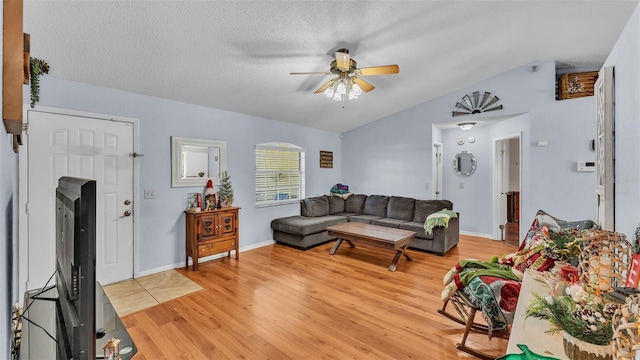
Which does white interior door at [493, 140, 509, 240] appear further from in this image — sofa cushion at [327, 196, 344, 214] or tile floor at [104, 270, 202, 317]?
tile floor at [104, 270, 202, 317]

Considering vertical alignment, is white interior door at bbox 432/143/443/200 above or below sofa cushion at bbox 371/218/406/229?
above

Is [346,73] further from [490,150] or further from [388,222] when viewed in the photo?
[490,150]

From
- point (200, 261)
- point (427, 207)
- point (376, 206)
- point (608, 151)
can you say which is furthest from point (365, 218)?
point (608, 151)

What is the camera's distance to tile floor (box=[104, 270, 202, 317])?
2.80 m

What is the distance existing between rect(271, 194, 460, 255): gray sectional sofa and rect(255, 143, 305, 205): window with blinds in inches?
15.2

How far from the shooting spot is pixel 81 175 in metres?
3.07

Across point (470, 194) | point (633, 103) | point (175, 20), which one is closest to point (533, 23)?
point (633, 103)

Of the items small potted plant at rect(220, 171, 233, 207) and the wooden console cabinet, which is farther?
small potted plant at rect(220, 171, 233, 207)

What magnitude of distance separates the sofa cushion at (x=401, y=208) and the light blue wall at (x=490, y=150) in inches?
24.7

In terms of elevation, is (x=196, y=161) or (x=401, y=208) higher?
(x=196, y=161)

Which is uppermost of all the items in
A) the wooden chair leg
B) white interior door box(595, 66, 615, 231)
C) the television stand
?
white interior door box(595, 66, 615, 231)

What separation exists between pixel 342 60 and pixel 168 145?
2600mm

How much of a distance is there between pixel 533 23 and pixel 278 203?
15.0ft

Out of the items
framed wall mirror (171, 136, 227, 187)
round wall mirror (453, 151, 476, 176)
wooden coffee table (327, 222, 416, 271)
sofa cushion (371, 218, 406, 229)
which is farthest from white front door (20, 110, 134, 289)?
round wall mirror (453, 151, 476, 176)
